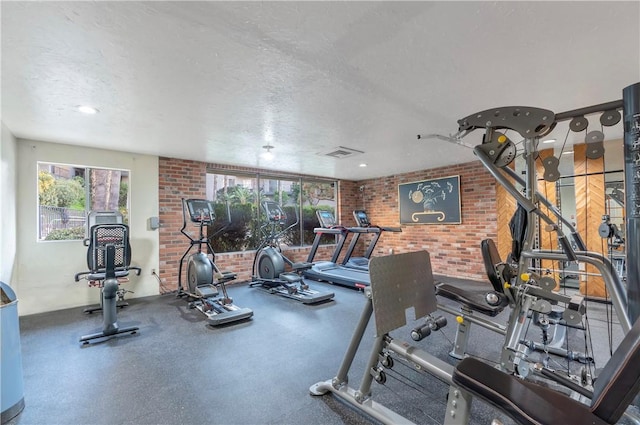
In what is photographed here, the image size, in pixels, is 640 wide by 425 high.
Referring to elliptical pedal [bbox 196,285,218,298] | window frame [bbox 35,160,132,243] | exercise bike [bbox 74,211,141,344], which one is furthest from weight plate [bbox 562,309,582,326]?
window frame [bbox 35,160,132,243]

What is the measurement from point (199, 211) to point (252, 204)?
1854 mm

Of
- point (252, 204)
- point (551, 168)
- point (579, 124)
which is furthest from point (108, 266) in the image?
point (579, 124)

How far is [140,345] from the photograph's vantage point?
2869 mm

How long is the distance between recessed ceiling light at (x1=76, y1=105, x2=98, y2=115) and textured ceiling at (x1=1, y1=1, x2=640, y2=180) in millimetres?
57

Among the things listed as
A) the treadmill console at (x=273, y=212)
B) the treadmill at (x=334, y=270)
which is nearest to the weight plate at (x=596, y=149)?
the treadmill at (x=334, y=270)

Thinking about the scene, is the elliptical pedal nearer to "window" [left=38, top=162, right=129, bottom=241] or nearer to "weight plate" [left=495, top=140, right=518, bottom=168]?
"window" [left=38, top=162, right=129, bottom=241]

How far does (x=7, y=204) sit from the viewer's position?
3342 millimetres

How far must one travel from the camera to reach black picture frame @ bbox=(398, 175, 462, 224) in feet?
19.7

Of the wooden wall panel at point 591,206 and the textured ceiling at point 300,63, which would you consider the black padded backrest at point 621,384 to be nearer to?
the textured ceiling at point 300,63

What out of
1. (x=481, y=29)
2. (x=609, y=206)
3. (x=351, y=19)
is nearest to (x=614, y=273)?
(x=481, y=29)

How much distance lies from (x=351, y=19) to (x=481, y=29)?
0.80 m

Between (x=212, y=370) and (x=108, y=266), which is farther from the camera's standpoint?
(x=108, y=266)

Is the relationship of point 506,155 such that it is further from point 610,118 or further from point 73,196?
point 73,196

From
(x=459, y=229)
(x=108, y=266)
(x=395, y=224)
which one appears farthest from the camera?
(x=395, y=224)
